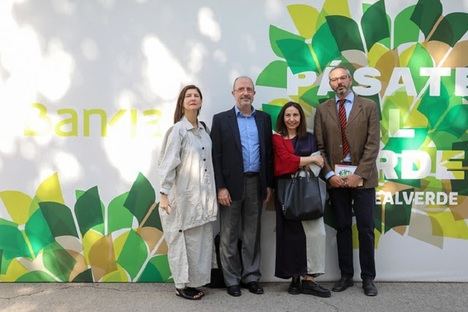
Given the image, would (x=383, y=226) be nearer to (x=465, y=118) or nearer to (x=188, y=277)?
(x=465, y=118)

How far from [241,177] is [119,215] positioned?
123cm

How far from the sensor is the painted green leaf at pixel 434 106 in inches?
175

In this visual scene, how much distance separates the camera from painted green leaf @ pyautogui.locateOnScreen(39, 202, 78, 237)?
177 inches

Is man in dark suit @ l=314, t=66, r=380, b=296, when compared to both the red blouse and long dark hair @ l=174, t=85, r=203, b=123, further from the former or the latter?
long dark hair @ l=174, t=85, r=203, b=123

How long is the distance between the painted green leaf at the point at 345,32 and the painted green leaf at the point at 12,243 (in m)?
3.40

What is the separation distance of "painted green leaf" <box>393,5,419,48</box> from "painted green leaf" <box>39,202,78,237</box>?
11.0 ft

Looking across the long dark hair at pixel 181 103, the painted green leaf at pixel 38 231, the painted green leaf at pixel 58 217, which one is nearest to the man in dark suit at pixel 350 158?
the long dark hair at pixel 181 103

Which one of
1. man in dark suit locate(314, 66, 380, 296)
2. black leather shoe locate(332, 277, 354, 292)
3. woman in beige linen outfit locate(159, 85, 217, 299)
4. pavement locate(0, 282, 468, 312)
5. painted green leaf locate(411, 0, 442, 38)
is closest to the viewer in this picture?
pavement locate(0, 282, 468, 312)

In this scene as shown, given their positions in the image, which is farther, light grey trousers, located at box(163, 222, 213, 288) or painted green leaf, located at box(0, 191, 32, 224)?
painted green leaf, located at box(0, 191, 32, 224)

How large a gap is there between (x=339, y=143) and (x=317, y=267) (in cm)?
107

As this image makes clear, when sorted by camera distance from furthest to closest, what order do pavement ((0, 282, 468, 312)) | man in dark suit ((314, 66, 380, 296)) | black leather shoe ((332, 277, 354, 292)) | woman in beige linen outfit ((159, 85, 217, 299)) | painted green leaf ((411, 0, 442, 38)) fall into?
painted green leaf ((411, 0, 442, 38)) < black leather shoe ((332, 277, 354, 292)) < man in dark suit ((314, 66, 380, 296)) < woman in beige linen outfit ((159, 85, 217, 299)) < pavement ((0, 282, 468, 312))

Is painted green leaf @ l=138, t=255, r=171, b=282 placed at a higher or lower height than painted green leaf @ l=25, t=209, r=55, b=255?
lower

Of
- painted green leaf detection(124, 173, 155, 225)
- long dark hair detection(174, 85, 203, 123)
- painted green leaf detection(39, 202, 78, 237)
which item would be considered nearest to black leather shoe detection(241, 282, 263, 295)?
painted green leaf detection(124, 173, 155, 225)

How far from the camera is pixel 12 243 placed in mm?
4508
